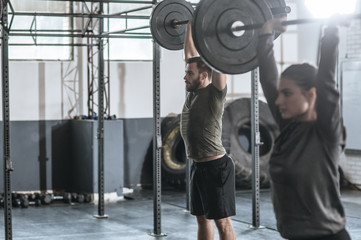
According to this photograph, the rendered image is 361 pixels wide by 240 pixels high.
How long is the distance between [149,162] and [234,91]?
1630mm

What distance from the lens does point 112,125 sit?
7.36 meters

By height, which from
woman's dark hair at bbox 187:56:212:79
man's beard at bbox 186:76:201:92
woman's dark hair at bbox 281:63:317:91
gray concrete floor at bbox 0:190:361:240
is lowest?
gray concrete floor at bbox 0:190:361:240

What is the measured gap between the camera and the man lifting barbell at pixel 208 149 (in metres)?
3.58

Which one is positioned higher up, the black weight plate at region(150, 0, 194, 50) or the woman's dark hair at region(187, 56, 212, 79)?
the black weight plate at region(150, 0, 194, 50)

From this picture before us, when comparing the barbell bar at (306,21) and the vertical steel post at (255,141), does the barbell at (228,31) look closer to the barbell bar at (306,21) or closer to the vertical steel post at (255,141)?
the barbell bar at (306,21)

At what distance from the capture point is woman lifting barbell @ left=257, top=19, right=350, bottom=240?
6.65ft

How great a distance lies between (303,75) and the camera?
82.3 inches

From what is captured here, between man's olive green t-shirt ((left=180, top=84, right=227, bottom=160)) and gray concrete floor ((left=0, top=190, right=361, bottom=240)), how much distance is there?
5.59 ft

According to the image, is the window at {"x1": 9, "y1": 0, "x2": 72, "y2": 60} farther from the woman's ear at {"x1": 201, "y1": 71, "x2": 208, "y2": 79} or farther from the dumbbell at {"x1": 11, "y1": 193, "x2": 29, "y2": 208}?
the woman's ear at {"x1": 201, "y1": 71, "x2": 208, "y2": 79}

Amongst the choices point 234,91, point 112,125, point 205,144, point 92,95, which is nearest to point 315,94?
point 205,144

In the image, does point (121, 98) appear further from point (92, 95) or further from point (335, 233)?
point (335, 233)

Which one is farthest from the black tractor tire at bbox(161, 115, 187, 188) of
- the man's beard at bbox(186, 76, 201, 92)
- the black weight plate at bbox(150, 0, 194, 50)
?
the man's beard at bbox(186, 76, 201, 92)

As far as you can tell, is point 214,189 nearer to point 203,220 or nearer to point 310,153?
point 203,220

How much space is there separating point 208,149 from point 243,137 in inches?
207
